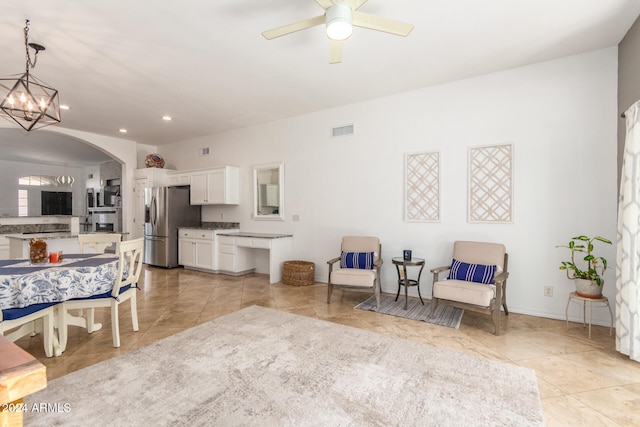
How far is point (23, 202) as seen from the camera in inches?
364

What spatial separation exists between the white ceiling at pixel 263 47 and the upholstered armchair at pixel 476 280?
213cm

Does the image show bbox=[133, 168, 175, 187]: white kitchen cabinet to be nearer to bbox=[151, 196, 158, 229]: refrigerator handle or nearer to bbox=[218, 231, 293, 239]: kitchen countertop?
bbox=[151, 196, 158, 229]: refrigerator handle

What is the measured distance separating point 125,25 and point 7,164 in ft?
32.3

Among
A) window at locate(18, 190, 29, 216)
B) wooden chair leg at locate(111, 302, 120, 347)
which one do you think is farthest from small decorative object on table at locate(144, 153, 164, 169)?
window at locate(18, 190, 29, 216)

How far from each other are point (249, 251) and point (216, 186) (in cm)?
146

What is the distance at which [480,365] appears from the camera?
239 cm

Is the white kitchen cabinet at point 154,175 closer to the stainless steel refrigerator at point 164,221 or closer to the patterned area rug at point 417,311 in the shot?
the stainless steel refrigerator at point 164,221

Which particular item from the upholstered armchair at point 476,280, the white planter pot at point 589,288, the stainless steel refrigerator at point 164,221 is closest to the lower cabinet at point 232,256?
the stainless steel refrigerator at point 164,221

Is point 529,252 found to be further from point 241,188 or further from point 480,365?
point 241,188

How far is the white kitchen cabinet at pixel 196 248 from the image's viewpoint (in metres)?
5.83

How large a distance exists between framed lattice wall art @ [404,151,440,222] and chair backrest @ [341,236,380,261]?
563mm

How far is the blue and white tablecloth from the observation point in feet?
7.38

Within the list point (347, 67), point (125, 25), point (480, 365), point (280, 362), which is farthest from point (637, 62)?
point (125, 25)

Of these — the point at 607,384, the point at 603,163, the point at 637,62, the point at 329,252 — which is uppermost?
the point at 637,62
